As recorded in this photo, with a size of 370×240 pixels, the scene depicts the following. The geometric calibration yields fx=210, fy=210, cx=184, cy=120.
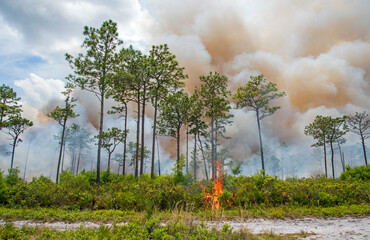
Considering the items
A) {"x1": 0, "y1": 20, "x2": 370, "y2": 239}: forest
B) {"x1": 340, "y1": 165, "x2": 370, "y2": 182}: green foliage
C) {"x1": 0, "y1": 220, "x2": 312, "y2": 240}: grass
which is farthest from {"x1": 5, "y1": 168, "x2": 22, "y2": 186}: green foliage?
{"x1": 340, "y1": 165, "x2": 370, "y2": 182}: green foliage

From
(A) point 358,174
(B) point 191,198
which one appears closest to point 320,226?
(B) point 191,198

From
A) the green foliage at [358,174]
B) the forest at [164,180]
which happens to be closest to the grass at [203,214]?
the forest at [164,180]

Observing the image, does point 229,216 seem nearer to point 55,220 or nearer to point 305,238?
point 305,238

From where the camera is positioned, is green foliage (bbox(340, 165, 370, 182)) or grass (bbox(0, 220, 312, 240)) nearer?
grass (bbox(0, 220, 312, 240))

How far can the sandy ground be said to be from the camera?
21.4 feet

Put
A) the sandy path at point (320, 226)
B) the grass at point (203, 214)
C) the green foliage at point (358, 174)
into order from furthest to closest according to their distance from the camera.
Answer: the green foliage at point (358, 174), the grass at point (203, 214), the sandy path at point (320, 226)

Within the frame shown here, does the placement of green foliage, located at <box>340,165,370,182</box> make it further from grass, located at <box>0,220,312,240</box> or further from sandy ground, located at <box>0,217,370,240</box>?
grass, located at <box>0,220,312,240</box>

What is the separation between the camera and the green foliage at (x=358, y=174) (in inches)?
733

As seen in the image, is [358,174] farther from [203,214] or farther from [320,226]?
[203,214]

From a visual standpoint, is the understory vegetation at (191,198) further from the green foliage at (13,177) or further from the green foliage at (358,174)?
the green foliage at (358,174)

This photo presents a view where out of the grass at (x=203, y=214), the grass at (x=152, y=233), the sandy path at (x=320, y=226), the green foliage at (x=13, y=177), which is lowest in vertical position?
the sandy path at (x=320, y=226)

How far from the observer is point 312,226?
25.3 feet

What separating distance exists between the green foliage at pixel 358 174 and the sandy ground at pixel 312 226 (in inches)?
496

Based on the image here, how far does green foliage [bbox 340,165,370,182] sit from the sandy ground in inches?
496
